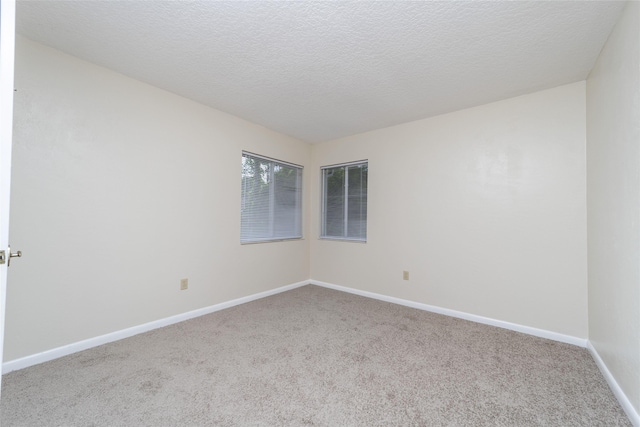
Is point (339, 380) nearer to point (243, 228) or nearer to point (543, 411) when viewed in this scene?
point (543, 411)

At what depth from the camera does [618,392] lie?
1.67 meters

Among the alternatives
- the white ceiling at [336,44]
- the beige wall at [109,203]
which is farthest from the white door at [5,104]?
the beige wall at [109,203]

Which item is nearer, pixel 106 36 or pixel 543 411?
pixel 543 411

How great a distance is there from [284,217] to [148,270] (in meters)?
1.93

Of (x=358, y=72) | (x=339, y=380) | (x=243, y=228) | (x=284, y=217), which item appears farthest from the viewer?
(x=284, y=217)

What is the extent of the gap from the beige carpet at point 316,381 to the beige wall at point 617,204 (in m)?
0.32

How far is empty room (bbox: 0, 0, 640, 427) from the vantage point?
162 cm

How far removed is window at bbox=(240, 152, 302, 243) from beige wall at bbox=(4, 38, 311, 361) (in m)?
0.19

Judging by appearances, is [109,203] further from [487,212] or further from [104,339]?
[487,212]

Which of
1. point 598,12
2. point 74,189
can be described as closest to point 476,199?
point 598,12

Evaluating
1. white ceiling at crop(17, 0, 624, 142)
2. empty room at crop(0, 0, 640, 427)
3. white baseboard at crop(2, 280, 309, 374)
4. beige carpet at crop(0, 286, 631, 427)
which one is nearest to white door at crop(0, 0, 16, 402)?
empty room at crop(0, 0, 640, 427)

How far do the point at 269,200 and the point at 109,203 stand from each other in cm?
189

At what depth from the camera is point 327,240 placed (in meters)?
4.29

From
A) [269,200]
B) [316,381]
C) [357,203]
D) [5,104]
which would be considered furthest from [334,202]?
[5,104]
